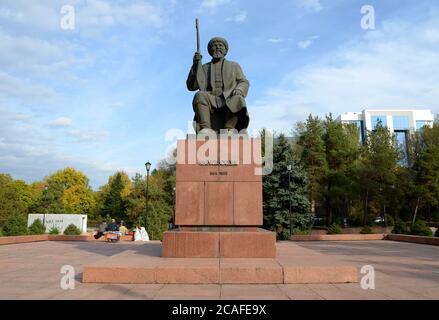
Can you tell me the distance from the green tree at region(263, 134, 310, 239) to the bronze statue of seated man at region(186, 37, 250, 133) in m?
16.2

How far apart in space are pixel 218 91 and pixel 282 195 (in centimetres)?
1746

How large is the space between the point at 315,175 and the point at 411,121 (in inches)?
2840

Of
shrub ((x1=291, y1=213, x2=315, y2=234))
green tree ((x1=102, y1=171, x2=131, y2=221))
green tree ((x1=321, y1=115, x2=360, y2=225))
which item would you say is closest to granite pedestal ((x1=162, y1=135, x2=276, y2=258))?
shrub ((x1=291, y1=213, x2=315, y2=234))

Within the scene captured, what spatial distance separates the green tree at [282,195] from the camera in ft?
82.5

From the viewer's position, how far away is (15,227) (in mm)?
19344

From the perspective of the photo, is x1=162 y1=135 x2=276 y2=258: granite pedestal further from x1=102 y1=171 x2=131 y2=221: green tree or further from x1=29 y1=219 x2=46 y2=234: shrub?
x1=102 y1=171 x2=131 y2=221: green tree

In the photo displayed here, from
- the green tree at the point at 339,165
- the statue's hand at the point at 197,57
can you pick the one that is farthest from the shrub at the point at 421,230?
the statue's hand at the point at 197,57

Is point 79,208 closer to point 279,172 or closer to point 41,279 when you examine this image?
point 279,172

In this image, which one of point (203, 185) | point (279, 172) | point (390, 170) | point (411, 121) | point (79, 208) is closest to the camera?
point (203, 185)

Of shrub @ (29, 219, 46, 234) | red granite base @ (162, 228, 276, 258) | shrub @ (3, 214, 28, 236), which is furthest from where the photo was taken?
shrub @ (29, 219, 46, 234)

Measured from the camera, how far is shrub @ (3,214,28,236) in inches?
760

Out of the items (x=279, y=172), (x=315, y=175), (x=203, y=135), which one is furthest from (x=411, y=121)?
(x=203, y=135)

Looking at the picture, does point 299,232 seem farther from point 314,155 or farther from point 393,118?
point 393,118
